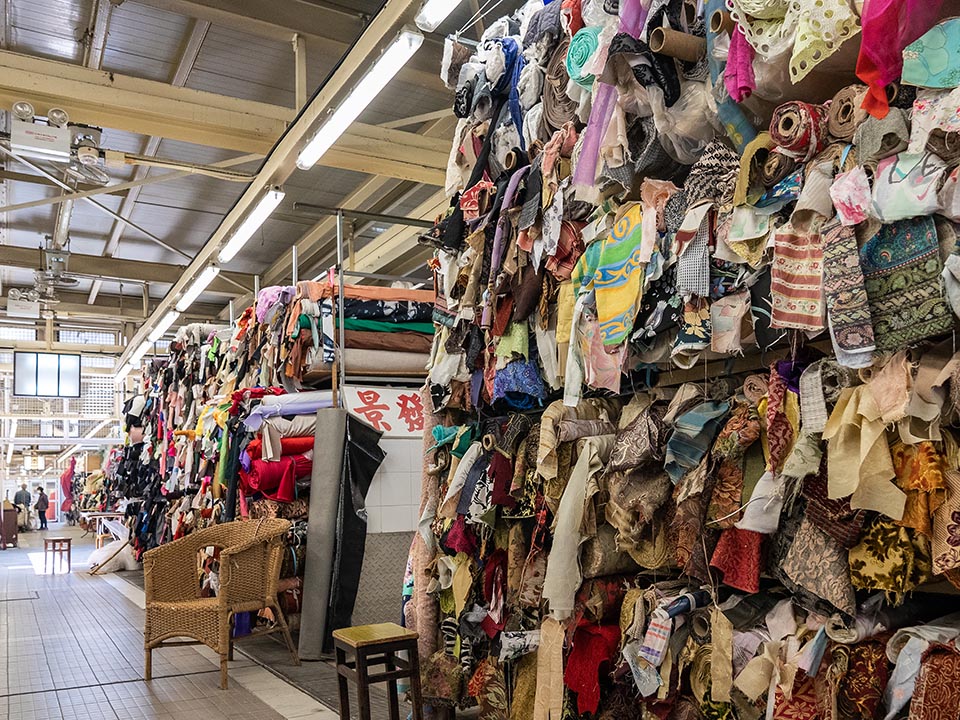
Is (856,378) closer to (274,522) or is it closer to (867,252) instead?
(867,252)

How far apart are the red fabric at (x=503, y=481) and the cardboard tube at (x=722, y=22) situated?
6.41ft

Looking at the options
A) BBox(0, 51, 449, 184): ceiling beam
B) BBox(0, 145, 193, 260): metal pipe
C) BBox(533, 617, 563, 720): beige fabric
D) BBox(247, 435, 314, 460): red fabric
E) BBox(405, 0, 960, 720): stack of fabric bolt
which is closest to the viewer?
BBox(405, 0, 960, 720): stack of fabric bolt

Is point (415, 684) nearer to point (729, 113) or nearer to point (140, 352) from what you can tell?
point (729, 113)

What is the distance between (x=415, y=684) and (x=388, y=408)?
312 centimetres

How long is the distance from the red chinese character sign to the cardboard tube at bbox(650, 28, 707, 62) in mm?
4264

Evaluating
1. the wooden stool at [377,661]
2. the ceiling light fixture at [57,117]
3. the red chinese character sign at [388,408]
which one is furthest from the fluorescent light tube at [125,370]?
the wooden stool at [377,661]

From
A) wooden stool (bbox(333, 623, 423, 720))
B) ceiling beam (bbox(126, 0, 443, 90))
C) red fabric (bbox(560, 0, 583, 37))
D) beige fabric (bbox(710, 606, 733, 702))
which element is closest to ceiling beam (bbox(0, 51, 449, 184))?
ceiling beam (bbox(126, 0, 443, 90))

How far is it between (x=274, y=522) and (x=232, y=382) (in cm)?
256

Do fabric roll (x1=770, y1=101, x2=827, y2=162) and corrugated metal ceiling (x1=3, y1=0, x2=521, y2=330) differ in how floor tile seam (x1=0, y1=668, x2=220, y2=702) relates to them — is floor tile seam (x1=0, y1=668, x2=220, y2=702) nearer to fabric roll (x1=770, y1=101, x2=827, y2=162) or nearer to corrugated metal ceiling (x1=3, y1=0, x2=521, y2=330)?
corrugated metal ceiling (x1=3, y1=0, x2=521, y2=330)

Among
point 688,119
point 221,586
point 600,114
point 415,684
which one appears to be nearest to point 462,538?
point 415,684

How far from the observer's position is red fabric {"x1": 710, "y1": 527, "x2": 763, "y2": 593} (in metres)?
2.48

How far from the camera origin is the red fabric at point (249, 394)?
6844mm

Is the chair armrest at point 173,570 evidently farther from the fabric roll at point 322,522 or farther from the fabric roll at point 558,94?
the fabric roll at point 558,94

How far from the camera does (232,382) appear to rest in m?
8.07
